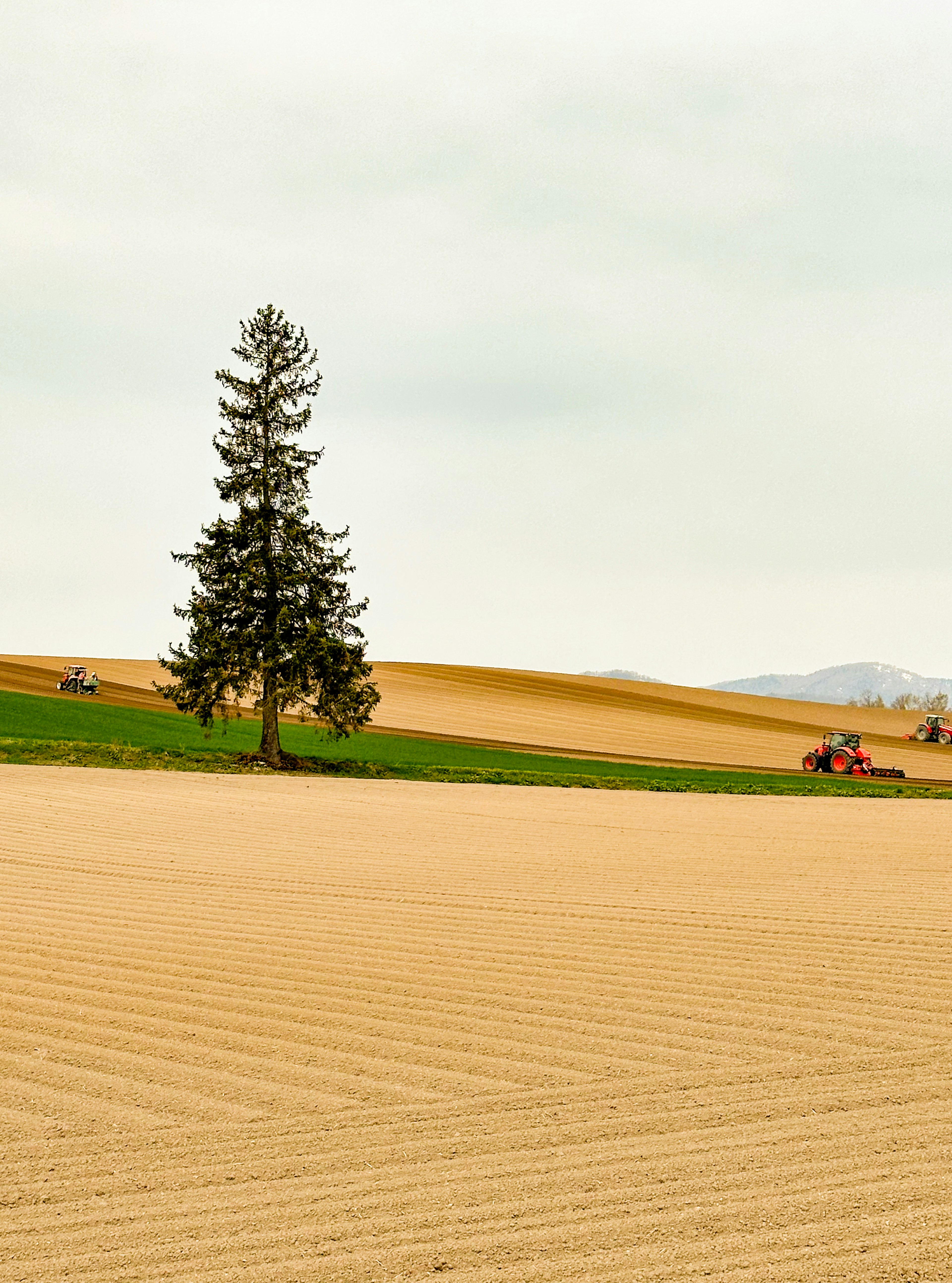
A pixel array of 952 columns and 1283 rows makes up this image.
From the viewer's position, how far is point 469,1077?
584cm

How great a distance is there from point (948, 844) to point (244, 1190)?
560 inches

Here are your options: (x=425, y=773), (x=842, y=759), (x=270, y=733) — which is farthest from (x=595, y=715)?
(x=270, y=733)

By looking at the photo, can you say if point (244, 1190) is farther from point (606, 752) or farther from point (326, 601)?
point (606, 752)

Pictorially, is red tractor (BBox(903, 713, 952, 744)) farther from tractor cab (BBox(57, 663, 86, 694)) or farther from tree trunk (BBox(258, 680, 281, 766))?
tractor cab (BBox(57, 663, 86, 694))

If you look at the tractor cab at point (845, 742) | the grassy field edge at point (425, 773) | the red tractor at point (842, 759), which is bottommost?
the grassy field edge at point (425, 773)

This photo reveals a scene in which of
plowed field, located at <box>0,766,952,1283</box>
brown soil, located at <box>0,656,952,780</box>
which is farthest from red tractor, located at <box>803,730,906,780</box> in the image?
plowed field, located at <box>0,766,952,1283</box>

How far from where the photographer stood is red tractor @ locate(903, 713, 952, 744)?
49.3 metres

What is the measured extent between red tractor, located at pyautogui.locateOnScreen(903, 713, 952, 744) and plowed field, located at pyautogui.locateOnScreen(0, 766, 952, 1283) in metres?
40.3

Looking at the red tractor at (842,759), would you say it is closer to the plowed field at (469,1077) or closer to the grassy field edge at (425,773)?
the grassy field edge at (425,773)

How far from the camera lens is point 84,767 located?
86.8 ft

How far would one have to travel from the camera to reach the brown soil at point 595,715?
41594 mm

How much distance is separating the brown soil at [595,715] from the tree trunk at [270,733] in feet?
36.0

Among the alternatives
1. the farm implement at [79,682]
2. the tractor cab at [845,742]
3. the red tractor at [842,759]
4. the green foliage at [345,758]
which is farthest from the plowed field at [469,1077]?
the farm implement at [79,682]

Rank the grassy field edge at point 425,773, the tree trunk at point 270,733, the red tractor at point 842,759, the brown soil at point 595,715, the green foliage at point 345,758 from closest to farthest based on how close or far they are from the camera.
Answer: the grassy field edge at point 425,773 → the green foliage at point 345,758 → the tree trunk at point 270,733 → the red tractor at point 842,759 → the brown soil at point 595,715
